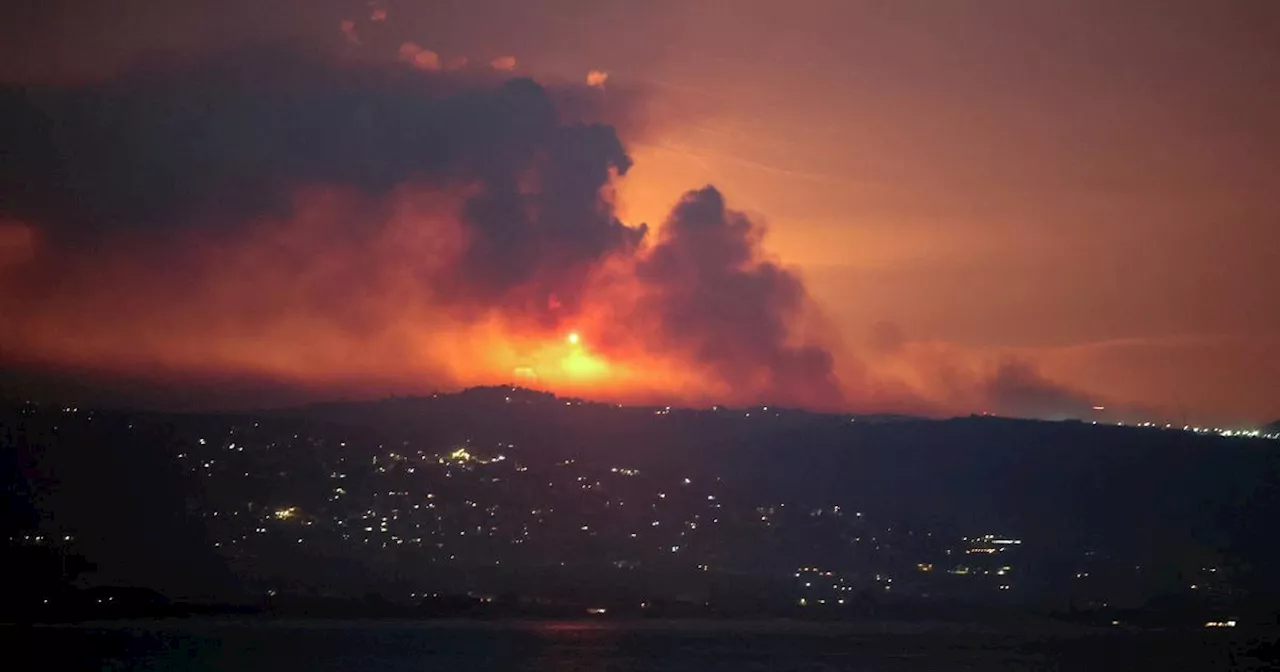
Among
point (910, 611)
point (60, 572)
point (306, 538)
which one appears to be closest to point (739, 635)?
point (910, 611)

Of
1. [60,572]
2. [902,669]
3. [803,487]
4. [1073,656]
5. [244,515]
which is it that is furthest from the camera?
[803,487]

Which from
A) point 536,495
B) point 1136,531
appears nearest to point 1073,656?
point 1136,531

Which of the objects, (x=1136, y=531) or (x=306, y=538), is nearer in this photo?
(x=306, y=538)

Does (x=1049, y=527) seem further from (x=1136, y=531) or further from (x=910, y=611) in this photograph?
(x=910, y=611)

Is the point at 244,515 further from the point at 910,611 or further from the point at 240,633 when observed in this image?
the point at 910,611

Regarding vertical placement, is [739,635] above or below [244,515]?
below

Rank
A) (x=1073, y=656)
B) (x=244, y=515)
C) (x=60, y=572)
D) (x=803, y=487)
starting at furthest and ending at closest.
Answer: (x=803, y=487), (x=244, y=515), (x=60, y=572), (x=1073, y=656)
